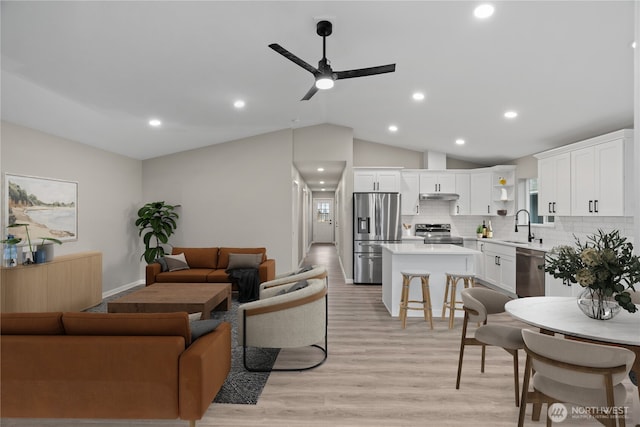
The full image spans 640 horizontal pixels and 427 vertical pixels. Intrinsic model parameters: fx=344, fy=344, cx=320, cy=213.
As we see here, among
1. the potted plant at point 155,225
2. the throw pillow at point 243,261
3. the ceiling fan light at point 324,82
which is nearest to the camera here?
the ceiling fan light at point 324,82

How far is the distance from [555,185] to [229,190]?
223 inches

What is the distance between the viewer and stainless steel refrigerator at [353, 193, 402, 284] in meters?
7.01

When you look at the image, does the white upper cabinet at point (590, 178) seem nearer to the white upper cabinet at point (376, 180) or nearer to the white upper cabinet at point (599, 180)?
the white upper cabinet at point (599, 180)

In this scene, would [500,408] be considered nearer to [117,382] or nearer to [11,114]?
[117,382]

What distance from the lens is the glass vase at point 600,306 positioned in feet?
6.85

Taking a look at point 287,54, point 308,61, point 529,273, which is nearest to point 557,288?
point 529,273

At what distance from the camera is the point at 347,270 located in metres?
7.28

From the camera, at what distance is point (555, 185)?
5133mm

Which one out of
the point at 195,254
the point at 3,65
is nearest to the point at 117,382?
the point at 3,65

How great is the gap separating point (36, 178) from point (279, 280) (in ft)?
11.4

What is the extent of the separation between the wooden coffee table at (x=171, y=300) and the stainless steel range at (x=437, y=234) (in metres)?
4.50

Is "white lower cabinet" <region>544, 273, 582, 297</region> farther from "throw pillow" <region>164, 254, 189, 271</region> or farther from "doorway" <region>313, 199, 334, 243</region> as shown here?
"doorway" <region>313, 199, 334, 243</region>

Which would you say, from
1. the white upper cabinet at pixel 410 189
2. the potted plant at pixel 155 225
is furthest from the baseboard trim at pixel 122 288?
the white upper cabinet at pixel 410 189

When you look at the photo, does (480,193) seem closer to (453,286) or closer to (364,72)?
(453,286)
